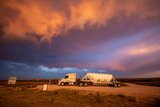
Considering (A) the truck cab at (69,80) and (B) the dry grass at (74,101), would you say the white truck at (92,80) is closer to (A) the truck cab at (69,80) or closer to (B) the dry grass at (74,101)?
(A) the truck cab at (69,80)

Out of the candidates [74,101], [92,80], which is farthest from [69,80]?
[74,101]

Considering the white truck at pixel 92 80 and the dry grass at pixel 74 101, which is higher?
the white truck at pixel 92 80

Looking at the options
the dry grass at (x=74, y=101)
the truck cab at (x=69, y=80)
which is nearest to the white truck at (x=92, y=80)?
the truck cab at (x=69, y=80)

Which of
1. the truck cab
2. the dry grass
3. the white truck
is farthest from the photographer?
the truck cab

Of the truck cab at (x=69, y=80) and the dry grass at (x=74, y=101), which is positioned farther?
the truck cab at (x=69, y=80)

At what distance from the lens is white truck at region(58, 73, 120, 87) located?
4531cm

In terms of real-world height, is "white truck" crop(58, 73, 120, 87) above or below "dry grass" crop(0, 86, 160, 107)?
above

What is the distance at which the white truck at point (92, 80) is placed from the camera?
1784 inches

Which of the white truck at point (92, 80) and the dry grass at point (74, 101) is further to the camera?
the white truck at point (92, 80)

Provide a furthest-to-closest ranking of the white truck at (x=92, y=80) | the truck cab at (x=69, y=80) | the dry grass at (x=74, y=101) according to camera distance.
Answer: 1. the truck cab at (x=69, y=80)
2. the white truck at (x=92, y=80)
3. the dry grass at (x=74, y=101)

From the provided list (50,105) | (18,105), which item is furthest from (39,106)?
(18,105)

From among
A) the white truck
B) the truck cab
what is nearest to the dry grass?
the white truck

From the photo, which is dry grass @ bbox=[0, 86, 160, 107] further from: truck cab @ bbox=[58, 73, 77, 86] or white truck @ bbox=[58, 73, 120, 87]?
truck cab @ bbox=[58, 73, 77, 86]

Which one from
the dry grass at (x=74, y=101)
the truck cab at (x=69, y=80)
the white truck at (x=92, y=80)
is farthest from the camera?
the truck cab at (x=69, y=80)
